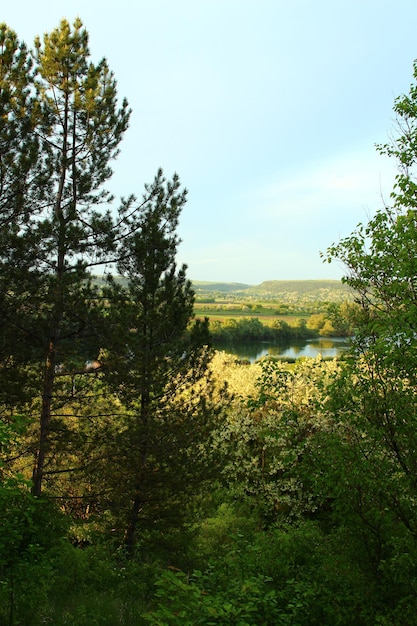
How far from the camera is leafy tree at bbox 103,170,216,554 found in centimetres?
1154

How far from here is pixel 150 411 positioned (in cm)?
1271

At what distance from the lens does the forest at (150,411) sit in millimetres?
6262

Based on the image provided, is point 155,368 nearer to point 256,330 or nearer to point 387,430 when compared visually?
point 387,430

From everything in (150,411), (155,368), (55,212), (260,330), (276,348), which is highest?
(55,212)

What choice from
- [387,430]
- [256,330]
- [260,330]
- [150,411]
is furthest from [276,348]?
[387,430]

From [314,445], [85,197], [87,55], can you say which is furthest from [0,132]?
[314,445]

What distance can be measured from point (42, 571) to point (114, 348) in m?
5.77

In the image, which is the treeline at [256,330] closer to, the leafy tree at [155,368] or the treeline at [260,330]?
the treeline at [260,330]

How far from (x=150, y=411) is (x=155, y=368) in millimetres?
1552

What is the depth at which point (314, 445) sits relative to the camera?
7.62 meters

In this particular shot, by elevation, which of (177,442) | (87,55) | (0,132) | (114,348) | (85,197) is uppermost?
(87,55)

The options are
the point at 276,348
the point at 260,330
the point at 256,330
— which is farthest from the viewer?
the point at 260,330

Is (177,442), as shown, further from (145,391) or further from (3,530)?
(3,530)

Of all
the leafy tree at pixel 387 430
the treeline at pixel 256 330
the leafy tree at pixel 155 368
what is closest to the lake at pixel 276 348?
the treeline at pixel 256 330
